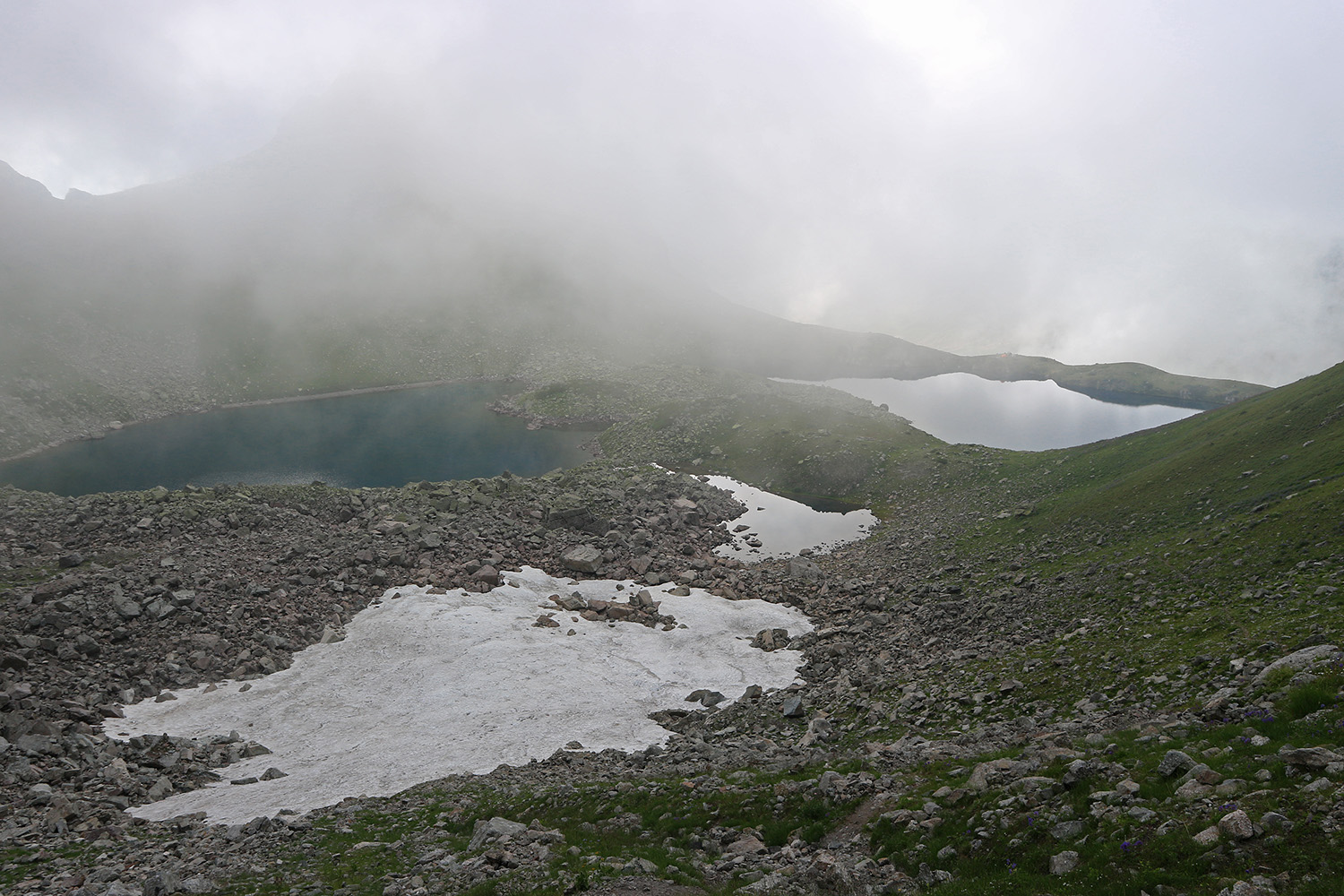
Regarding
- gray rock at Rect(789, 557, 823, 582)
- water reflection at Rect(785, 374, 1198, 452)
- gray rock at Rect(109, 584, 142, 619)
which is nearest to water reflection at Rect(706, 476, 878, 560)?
gray rock at Rect(789, 557, 823, 582)

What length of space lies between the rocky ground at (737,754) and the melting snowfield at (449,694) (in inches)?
56.3

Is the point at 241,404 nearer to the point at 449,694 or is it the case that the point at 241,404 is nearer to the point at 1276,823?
the point at 449,694

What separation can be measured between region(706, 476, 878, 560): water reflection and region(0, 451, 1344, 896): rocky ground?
12.1 m

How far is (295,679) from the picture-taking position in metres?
34.4

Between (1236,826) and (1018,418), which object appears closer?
(1236,826)

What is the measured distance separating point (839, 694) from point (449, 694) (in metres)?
18.6

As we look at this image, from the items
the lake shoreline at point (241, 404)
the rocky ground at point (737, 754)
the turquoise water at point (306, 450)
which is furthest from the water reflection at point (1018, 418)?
the lake shoreline at point (241, 404)

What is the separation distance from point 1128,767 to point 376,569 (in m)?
43.2

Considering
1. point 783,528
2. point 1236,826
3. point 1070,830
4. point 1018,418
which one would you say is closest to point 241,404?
point 783,528

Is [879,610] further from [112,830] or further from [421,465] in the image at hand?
[421,465]

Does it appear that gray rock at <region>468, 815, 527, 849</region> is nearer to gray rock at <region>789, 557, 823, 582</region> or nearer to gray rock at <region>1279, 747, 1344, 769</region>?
gray rock at <region>1279, 747, 1344, 769</region>

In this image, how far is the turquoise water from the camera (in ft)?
293

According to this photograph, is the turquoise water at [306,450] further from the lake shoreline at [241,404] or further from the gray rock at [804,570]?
the gray rock at [804,570]

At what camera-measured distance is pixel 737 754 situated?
2530 cm
